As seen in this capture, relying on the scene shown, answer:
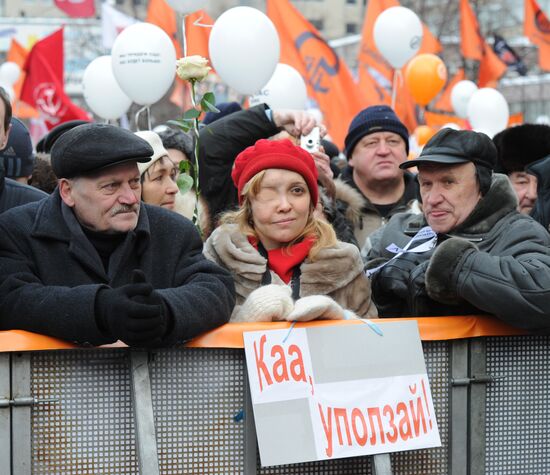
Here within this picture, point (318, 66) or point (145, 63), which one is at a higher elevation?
point (318, 66)

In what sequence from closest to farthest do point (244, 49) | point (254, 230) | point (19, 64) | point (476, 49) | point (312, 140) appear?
point (254, 230) < point (312, 140) < point (244, 49) < point (476, 49) < point (19, 64)

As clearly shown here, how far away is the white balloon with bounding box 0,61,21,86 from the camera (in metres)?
23.6

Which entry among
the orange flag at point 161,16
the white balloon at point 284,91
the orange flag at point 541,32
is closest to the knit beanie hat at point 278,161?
the white balloon at point 284,91

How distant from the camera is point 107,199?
3859 mm

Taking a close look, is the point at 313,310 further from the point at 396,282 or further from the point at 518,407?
the point at 518,407

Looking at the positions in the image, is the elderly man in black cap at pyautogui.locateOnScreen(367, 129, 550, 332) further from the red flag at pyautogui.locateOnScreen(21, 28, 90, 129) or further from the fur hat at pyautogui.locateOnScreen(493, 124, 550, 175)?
the red flag at pyautogui.locateOnScreen(21, 28, 90, 129)

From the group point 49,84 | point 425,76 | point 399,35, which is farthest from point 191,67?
point 425,76

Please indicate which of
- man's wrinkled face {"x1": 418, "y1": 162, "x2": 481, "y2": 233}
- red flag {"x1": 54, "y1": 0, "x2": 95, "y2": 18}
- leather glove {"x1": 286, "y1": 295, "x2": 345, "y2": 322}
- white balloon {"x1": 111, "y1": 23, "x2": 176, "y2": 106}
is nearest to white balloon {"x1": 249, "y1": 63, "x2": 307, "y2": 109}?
white balloon {"x1": 111, "y1": 23, "x2": 176, "y2": 106}

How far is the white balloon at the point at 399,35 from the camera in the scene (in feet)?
43.4

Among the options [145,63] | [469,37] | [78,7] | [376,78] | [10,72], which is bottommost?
[145,63]

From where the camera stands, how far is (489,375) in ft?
12.9

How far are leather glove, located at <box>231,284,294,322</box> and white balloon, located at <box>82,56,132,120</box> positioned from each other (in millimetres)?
7365

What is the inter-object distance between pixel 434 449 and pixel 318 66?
1017 cm

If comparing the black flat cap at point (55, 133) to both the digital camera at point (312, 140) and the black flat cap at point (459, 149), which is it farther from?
the black flat cap at point (459, 149)
